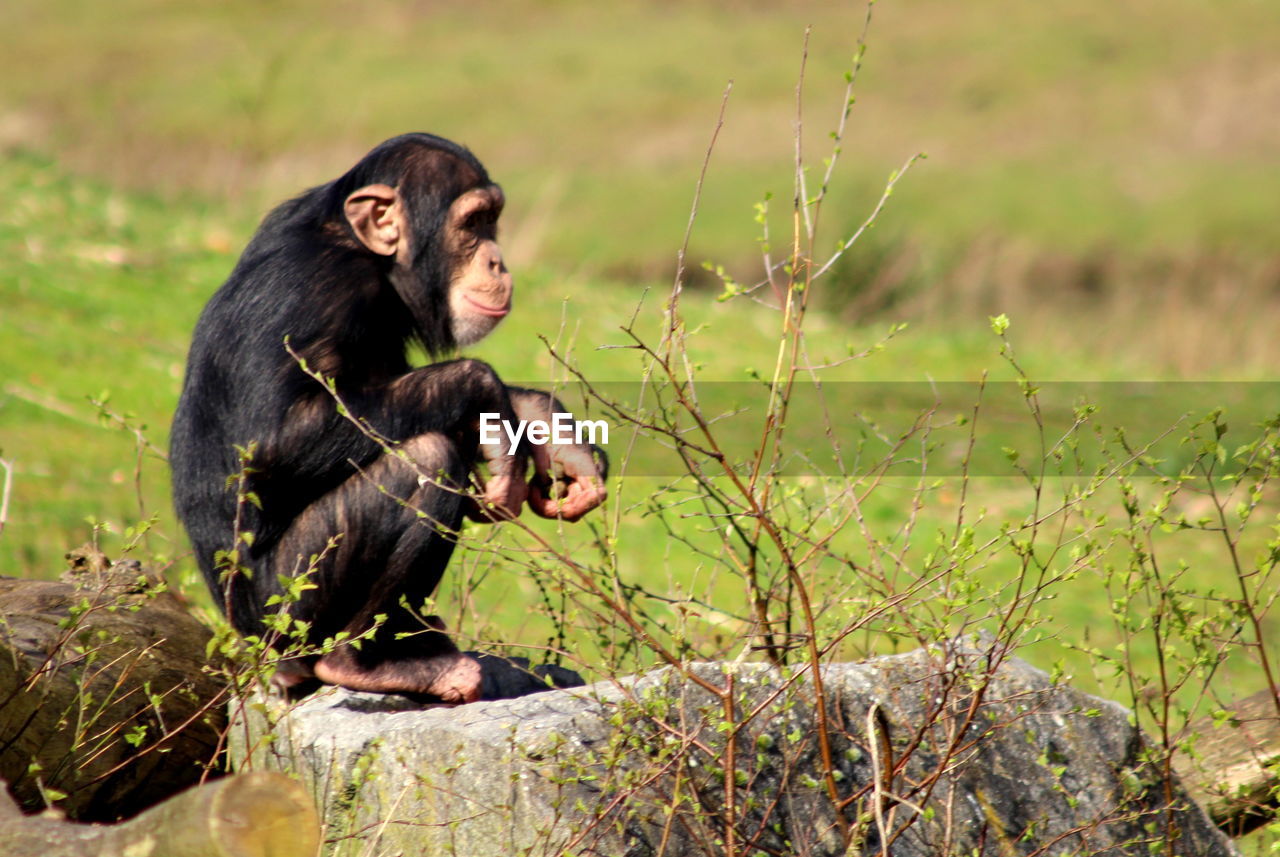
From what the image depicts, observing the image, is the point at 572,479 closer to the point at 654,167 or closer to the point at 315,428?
the point at 315,428

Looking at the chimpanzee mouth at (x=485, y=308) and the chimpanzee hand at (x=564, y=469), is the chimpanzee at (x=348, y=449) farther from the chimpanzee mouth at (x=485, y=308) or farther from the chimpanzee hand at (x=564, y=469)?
the chimpanzee mouth at (x=485, y=308)

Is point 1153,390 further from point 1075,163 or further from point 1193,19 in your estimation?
point 1193,19

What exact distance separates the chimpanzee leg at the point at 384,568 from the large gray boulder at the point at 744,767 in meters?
0.13

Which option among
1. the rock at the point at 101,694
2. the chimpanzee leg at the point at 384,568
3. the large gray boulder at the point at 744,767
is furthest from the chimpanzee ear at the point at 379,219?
the large gray boulder at the point at 744,767

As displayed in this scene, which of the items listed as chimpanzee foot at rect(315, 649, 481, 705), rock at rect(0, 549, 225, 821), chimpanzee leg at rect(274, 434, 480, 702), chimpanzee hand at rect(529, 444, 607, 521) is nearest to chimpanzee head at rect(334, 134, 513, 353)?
chimpanzee hand at rect(529, 444, 607, 521)

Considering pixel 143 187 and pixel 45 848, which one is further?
pixel 143 187

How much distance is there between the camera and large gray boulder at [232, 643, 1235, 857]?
11.0ft

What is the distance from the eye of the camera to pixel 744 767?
11.6 ft

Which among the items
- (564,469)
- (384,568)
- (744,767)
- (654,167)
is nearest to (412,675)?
(384,568)

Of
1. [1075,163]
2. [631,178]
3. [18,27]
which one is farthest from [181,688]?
[18,27]

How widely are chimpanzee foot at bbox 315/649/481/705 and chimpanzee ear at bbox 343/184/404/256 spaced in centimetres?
124

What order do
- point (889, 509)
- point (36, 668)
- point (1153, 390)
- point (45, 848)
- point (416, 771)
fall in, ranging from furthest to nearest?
point (1153, 390), point (889, 509), point (36, 668), point (416, 771), point (45, 848)

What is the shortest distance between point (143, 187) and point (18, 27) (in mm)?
17120

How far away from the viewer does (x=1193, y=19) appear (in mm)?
30828
